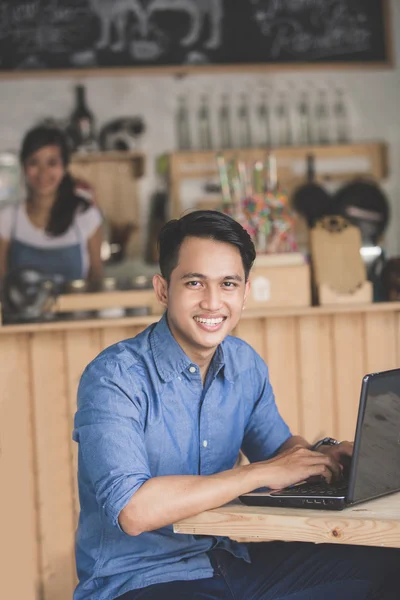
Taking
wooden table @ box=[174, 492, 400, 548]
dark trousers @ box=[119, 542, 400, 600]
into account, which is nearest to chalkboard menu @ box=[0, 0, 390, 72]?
dark trousers @ box=[119, 542, 400, 600]

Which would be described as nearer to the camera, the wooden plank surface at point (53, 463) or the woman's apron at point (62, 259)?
the wooden plank surface at point (53, 463)

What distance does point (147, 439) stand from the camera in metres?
1.84

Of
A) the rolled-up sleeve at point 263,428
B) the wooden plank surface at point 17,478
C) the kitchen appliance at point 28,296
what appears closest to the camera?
the rolled-up sleeve at point 263,428

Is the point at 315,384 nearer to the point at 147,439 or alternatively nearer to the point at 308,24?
the point at 147,439

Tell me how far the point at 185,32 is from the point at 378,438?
12.2ft

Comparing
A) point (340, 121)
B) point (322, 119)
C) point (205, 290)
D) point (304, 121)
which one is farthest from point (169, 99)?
point (205, 290)

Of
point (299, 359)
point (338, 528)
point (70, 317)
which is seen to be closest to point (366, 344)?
point (299, 359)

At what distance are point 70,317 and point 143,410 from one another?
1.22 metres

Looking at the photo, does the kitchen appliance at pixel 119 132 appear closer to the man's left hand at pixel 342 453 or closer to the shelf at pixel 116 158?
the shelf at pixel 116 158

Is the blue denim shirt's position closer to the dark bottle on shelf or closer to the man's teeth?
the man's teeth

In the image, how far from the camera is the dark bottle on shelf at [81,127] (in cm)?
493

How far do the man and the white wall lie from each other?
10.8 ft

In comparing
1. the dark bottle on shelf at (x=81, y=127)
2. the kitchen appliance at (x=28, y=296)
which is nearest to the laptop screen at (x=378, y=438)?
the kitchen appliance at (x=28, y=296)

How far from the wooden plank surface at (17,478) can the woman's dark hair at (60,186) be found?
1646 mm
